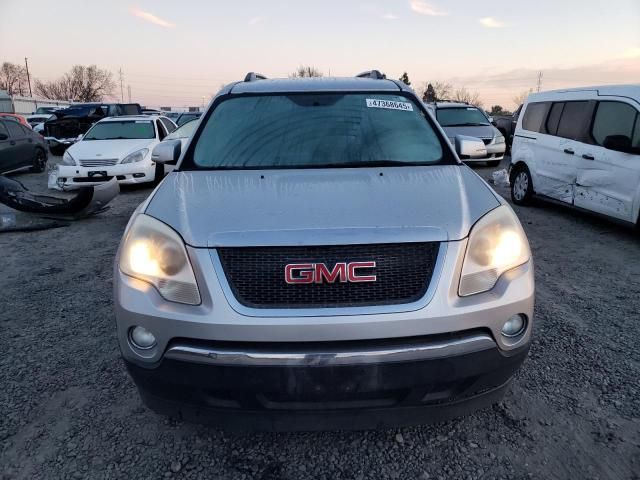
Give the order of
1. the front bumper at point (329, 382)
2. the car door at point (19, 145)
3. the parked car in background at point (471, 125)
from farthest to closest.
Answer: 1. the parked car in background at point (471, 125)
2. the car door at point (19, 145)
3. the front bumper at point (329, 382)

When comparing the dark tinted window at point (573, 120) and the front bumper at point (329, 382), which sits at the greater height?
the dark tinted window at point (573, 120)

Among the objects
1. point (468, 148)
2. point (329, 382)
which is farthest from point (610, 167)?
point (329, 382)

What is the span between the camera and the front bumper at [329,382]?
67.3 inches

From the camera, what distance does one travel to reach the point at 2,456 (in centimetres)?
214

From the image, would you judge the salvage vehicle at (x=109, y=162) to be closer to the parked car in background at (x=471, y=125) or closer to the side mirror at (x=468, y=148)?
the side mirror at (x=468, y=148)

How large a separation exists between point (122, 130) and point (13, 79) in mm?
90846

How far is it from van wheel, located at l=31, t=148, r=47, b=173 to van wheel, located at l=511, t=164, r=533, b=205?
41.1ft

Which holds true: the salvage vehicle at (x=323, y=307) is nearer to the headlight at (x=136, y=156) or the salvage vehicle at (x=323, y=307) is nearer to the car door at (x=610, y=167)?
the car door at (x=610, y=167)

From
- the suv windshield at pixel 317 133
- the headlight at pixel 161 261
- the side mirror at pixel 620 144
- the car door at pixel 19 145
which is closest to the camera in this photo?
the headlight at pixel 161 261

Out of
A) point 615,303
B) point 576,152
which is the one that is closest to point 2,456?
point 615,303

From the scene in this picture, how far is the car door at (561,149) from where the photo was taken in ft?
21.7

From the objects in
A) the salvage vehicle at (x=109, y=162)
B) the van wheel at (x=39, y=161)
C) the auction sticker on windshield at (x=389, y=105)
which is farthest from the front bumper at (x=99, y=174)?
the auction sticker on windshield at (x=389, y=105)

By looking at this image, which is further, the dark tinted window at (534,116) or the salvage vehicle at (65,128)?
the salvage vehicle at (65,128)

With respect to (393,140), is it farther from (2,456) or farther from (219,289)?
(2,456)
